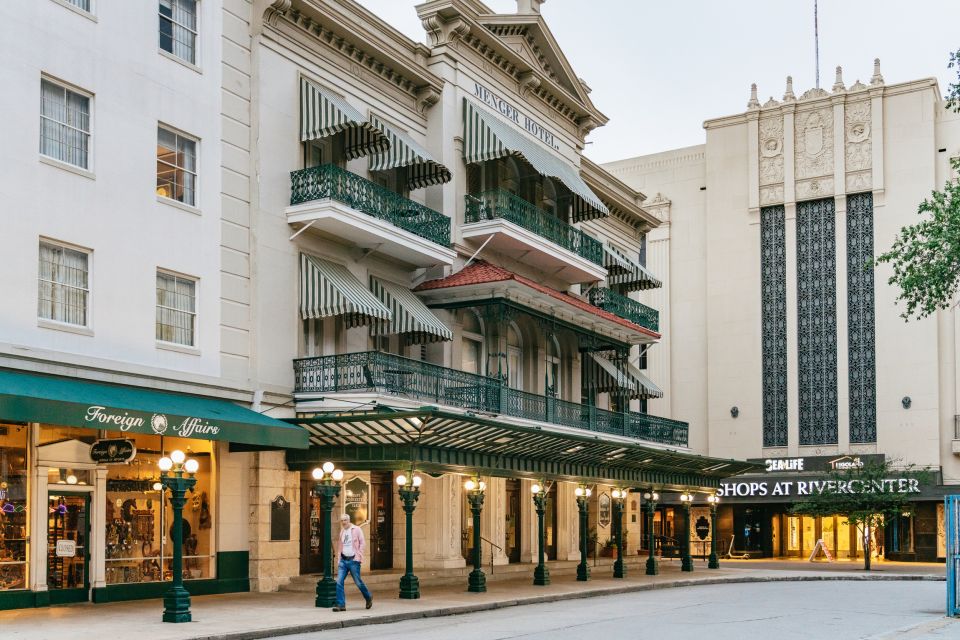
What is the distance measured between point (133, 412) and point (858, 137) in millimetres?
40995

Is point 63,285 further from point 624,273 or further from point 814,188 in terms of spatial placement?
point 814,188

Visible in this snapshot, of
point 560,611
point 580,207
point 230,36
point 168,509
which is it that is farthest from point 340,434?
point 580,207

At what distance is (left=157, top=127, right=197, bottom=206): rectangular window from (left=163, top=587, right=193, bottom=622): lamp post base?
806cm

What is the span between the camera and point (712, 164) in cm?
5588

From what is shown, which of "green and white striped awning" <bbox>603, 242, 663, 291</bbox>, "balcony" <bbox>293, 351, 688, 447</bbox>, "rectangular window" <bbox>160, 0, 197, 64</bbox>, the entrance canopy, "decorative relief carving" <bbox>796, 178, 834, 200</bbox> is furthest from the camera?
"decorative relief carving" <bbox>796, 178, 834, 200</bbox>

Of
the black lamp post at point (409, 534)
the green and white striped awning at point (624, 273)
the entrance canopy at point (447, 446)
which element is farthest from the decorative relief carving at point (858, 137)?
the black lamp post at point (409, 534)

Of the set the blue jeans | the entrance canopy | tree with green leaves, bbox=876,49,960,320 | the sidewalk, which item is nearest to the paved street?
the sidewalk

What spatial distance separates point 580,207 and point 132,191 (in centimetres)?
1774

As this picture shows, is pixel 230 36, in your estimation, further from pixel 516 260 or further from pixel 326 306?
pixel 516 260

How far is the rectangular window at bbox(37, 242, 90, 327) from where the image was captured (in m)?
19.8

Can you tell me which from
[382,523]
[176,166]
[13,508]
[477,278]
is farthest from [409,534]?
[176,166]

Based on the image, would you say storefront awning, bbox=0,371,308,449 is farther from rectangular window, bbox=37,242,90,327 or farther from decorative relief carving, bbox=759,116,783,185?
decorative relief carving, bbox=759,116,783,185

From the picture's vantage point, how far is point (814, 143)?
53.2 metres

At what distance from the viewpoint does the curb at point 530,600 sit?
17.6 m
